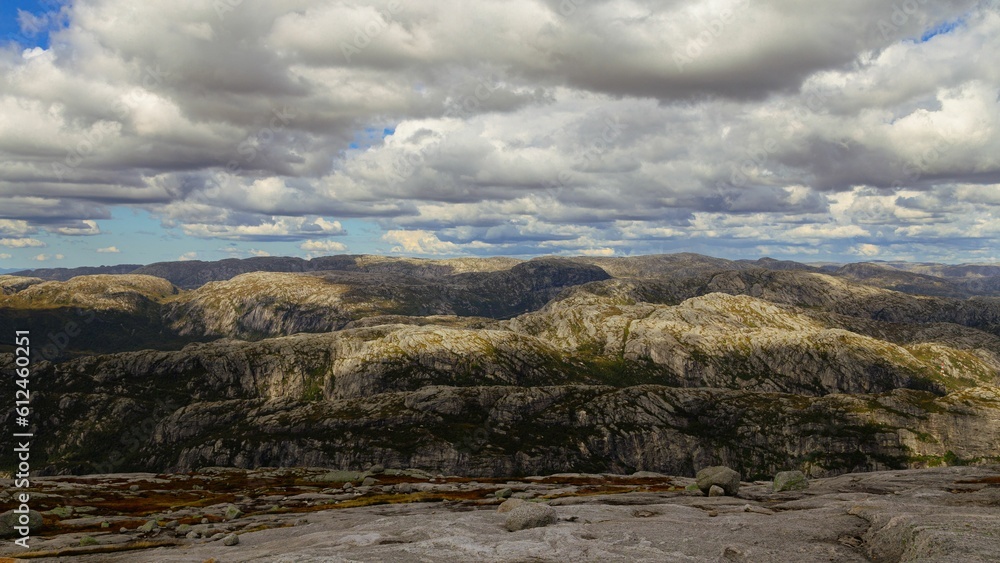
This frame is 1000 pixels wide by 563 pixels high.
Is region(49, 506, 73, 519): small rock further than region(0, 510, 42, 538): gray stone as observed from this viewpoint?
Yes

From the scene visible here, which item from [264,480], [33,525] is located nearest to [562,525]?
[33,525]

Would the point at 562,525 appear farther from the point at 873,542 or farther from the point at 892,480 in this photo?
the point at 892,480

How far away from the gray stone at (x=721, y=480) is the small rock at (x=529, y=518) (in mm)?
28401

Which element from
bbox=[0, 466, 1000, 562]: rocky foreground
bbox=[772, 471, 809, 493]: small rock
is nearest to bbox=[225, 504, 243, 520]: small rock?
bbox=[0, 466, 1000, 562]: rocky foreground

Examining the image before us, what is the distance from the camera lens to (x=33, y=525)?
59.8 meters

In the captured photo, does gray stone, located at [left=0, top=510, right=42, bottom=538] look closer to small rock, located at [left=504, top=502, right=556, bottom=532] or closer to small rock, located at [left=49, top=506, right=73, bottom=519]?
small rock, located at [left=49, top=506, right=73, bottom=519]

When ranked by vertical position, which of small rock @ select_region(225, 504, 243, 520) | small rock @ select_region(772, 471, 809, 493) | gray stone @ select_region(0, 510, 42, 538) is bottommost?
small rock @ select_region(225, 504, 243, 520)

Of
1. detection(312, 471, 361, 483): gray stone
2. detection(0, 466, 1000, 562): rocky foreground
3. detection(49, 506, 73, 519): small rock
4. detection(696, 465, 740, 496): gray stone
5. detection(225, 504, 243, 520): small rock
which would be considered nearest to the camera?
detection(0, 466, 1000, 562): rocky foreground

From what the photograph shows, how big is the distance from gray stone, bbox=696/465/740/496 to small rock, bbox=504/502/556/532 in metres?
28.4

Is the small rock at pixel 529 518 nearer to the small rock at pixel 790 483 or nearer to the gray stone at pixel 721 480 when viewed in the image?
the gray stone at pixel 721 480

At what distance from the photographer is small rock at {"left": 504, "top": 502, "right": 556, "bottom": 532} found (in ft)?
126

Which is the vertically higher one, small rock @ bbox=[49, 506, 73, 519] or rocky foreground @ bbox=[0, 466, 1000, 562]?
rocky foreground @ bbox=[0, 466, 1000, 562]

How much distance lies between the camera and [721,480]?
2379 inches

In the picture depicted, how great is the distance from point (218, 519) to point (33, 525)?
18499 millimetres
